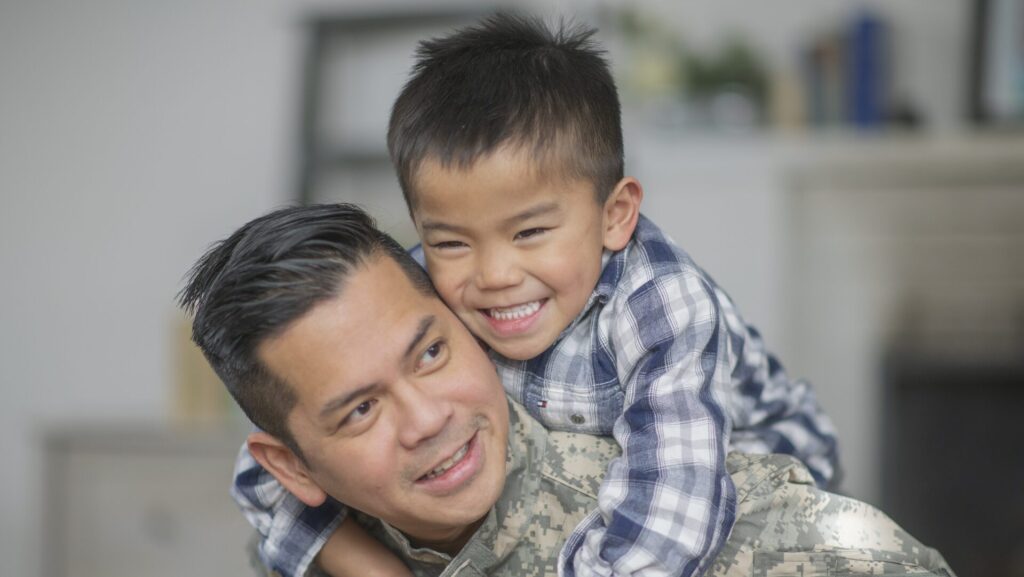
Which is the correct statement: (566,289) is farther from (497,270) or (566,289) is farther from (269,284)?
(269,284)

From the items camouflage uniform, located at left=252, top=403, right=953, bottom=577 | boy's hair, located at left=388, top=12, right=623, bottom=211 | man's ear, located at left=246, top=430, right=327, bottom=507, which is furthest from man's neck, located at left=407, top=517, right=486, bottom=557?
boy's hair, located at left=388, top=12, right=623, bottom=211

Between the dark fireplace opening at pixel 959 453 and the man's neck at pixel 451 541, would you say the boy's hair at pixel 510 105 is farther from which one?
the dark fireplace opening at pixel 959 453

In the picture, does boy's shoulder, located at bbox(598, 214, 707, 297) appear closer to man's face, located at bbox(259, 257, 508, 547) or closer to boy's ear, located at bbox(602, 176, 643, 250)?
boy's ear, located at bbox(602, 176, 643, 250)

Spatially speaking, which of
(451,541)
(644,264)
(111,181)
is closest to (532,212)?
(644,264)

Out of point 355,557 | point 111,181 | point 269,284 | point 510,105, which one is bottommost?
point 355,557

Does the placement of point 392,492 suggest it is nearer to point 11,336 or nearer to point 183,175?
point 183,175

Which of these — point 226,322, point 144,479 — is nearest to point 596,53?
point 226,322

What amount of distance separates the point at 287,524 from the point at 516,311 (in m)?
0.35

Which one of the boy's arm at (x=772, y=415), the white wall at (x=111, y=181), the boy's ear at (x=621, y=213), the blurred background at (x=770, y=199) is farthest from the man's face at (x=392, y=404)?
the white wall at (x=111, y=181)

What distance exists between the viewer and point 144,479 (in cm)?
337

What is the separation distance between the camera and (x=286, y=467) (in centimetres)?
116

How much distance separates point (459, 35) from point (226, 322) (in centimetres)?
41

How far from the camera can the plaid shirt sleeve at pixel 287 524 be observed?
126 cm

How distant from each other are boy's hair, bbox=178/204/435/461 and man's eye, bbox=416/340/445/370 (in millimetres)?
64
